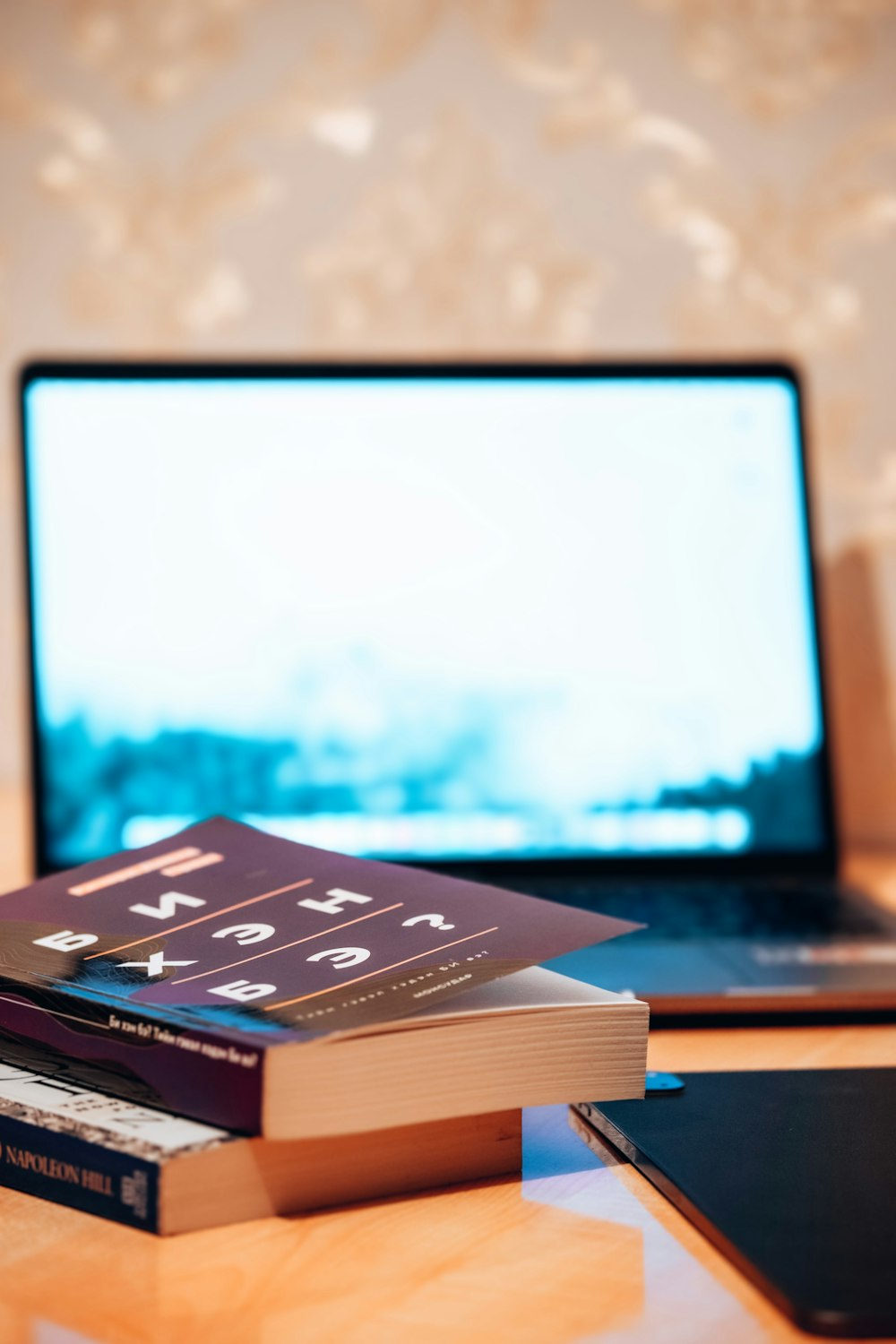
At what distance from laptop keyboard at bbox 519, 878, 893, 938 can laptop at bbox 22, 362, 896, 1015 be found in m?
0.01

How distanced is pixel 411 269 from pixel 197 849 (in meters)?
0.65

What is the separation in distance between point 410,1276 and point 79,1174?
10 cm

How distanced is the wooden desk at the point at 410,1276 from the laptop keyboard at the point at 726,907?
11.1 inches

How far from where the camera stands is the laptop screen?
2.52ft

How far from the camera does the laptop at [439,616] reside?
0.77m

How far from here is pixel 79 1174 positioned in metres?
0.34

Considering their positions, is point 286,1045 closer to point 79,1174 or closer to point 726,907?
point 79,1174

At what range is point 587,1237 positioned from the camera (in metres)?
0.33

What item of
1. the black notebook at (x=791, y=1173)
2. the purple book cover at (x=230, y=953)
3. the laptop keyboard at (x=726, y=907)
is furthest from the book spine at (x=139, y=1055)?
the laptop keyboard at (x=726, y=907)

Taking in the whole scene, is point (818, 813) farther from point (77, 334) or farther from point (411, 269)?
point (77, 334)

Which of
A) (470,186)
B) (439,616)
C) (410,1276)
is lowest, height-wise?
(410,1276)

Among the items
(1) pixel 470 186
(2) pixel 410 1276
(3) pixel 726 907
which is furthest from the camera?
(1) pixel 470 186

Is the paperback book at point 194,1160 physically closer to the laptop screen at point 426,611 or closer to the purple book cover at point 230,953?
the purple book cover at point 230,953

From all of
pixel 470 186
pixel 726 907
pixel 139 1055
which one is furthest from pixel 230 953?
pixel 470 186
